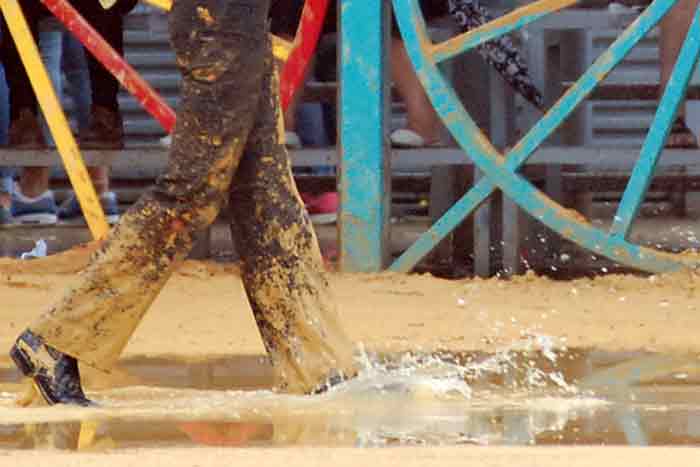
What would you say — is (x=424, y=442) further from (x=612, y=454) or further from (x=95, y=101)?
Answer: (x=95, y=101)

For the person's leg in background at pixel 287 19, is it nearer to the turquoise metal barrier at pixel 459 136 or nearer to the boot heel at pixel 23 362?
the turquoise metal barrier at pixel 459 136

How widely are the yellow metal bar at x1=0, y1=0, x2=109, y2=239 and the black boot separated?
357 cm

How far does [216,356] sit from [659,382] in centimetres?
158

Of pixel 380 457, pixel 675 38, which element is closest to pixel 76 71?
pixel 675 38

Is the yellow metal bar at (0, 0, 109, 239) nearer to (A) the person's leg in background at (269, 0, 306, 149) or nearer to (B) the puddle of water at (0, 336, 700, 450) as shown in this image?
(A) the person's leg in background at (269, 0, 306, 149)

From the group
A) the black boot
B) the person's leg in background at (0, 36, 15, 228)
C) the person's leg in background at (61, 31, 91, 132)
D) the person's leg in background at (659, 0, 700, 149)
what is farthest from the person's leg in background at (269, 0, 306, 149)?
the black boot

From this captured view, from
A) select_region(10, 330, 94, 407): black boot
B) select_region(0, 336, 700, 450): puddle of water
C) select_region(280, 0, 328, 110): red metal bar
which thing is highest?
select_region(280, 0, 328, 110): red metal bar

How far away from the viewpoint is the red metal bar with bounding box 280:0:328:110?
29.3ft

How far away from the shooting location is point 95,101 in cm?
996

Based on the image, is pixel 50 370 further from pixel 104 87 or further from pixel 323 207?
pixel 323 207

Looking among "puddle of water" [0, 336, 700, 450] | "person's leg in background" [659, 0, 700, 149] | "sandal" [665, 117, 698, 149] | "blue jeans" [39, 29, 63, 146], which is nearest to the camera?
"puddle of water" [0, 336, 700, 450]

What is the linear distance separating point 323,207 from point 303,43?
76.9 inches

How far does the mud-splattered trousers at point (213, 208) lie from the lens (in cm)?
553

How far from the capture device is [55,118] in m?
9.24
